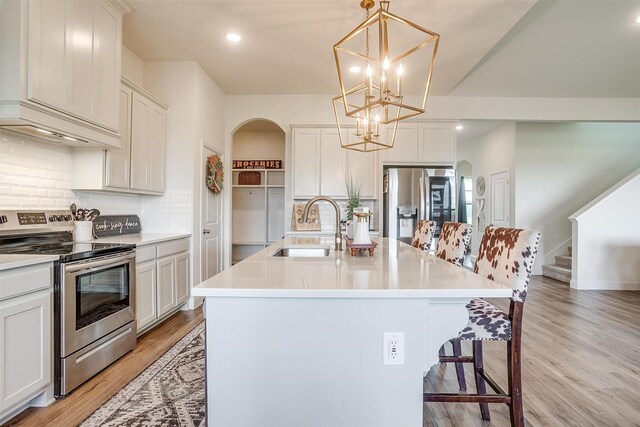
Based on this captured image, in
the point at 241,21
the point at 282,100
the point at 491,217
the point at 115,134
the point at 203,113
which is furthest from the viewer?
the point at 491,217

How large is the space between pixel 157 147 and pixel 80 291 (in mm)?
1999

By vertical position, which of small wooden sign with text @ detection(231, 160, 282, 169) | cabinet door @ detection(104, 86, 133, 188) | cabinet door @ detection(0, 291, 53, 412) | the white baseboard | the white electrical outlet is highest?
small wooden sign with text @ detection(231, 160, 282, 169)

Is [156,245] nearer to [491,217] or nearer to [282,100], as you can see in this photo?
[282,100]

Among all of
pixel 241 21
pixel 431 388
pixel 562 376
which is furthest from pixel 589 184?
pixel 241 21

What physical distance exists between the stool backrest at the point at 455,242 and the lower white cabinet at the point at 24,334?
8.27 feet

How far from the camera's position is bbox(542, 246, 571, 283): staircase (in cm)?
568

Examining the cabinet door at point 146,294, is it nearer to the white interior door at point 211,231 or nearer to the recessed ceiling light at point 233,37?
the white interior door at point 211,231

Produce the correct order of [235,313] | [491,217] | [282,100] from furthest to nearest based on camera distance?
[491,217], [282,100], [235,313]

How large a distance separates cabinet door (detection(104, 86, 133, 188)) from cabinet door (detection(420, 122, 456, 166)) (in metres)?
3.60

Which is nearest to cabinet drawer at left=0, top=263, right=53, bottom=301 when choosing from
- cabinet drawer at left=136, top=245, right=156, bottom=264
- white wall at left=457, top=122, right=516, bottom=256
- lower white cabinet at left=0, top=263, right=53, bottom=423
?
lower white cabinet at left=0, top=263, right=53, bottom=423

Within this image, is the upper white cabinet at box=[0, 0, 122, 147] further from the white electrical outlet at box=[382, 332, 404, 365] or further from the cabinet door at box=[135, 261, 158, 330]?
the white electrical outlet at box=[382, 332, 404, 365]

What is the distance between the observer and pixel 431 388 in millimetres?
2180

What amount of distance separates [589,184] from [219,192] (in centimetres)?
661

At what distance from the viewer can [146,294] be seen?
118 inches
